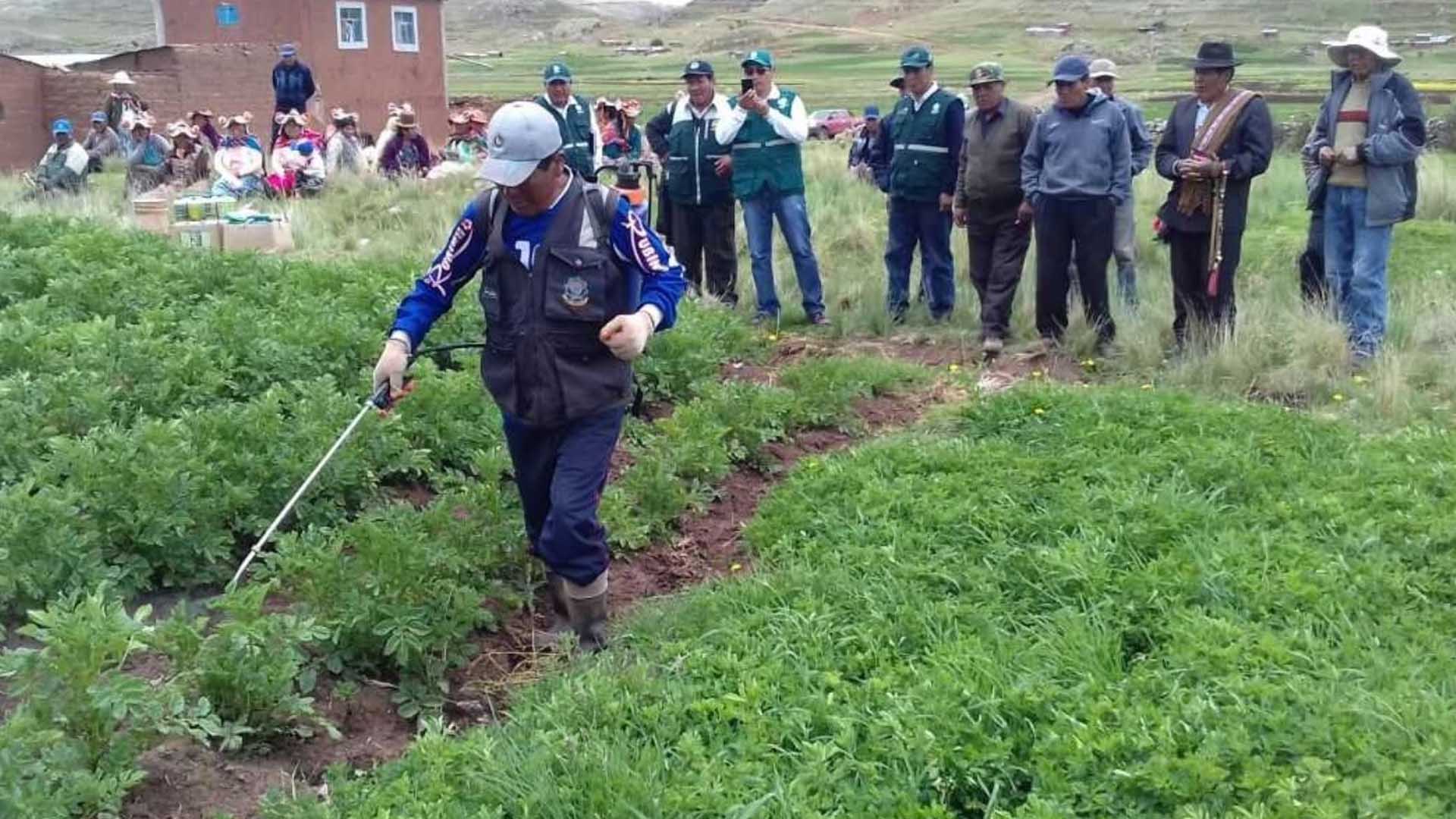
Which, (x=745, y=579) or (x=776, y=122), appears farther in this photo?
(x=776, y=122)

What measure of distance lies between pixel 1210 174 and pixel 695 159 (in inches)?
152

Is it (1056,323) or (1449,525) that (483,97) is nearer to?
(1056,323)

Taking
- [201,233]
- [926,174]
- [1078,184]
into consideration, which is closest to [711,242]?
[926,174]

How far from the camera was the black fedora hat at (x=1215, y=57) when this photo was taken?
811 centimetres

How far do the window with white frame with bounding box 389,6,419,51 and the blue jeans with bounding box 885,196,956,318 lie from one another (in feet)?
76.0

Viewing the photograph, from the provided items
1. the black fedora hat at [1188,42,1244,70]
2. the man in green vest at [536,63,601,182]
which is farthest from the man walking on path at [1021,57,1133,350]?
the man in green vest at [536,63,601,182]

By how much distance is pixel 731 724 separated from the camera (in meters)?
4.08

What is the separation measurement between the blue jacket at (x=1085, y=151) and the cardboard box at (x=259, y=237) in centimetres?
765

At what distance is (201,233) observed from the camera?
1294cm

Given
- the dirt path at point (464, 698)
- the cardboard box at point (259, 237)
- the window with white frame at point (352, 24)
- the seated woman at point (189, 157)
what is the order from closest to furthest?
the dirt path at point (464, 698) → the cardboard box at point (259, 237) → the seated woman at point (189, 157) → the window with white frame at point (352, 24)

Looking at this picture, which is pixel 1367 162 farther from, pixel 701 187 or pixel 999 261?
pixel 701 187

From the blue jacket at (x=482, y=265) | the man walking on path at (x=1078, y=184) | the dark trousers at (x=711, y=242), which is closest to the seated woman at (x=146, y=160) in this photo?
the dark trousers at (x=711, y=242)

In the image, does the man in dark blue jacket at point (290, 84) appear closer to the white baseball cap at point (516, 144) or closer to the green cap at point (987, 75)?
the green cap at point (987, 75)

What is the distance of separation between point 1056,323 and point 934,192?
1.35 meters
